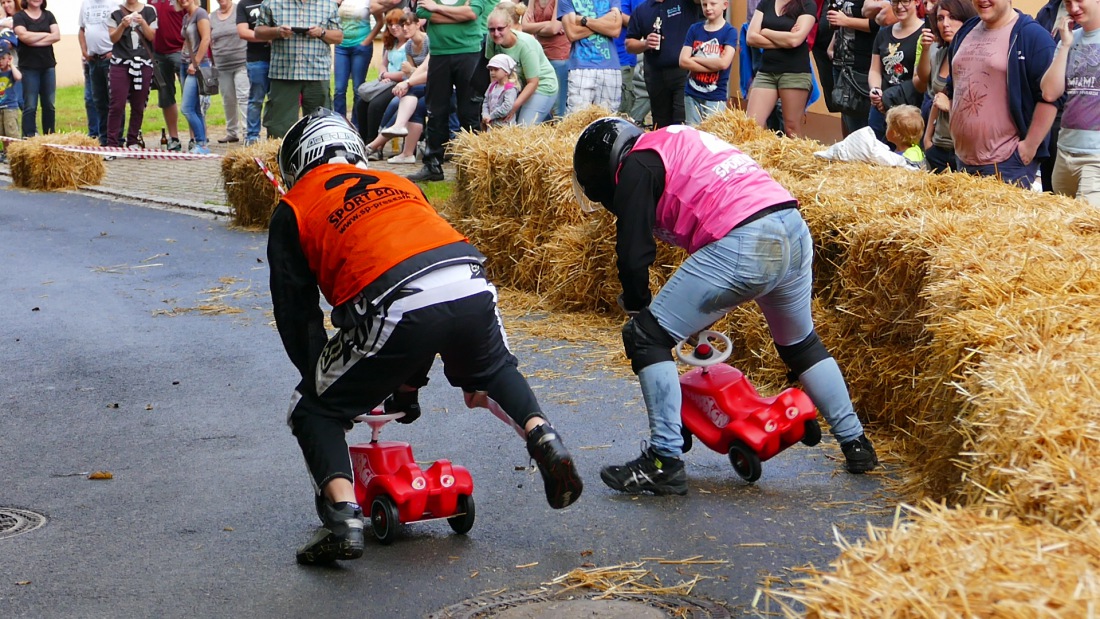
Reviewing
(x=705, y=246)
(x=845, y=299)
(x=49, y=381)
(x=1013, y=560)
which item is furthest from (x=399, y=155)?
(x=1013, y=560)

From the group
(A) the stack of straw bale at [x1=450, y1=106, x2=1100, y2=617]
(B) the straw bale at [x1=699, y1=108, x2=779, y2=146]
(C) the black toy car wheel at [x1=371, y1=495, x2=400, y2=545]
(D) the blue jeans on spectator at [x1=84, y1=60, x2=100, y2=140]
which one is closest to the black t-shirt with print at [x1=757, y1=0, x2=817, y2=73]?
(B) the straw bale at [x1=699, y1=108, x2=779, y2=146]

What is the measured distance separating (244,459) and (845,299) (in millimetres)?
3084

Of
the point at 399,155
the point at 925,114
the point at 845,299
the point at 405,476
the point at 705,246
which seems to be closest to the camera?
the point at 405,476

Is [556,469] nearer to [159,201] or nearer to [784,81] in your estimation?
[784,81]

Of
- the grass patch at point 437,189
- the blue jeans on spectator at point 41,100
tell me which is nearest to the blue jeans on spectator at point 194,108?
the blue jeans on spectator at point 41,100

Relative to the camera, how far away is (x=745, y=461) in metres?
5.54

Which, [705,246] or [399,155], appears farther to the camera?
[399,155]

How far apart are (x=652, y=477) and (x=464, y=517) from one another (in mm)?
863

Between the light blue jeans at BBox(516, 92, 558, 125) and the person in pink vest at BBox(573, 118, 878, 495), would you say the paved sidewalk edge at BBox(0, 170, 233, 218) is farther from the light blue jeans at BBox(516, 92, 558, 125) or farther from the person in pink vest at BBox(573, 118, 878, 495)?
the person in pink vest at BBox(573, 118, 878, 495)

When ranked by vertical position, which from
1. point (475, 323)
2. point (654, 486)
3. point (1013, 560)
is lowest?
point (654, 486)

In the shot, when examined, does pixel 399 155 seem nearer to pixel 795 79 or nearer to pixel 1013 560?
pixel 795 79

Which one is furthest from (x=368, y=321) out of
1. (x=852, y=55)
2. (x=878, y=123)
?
(x=852, y=55)

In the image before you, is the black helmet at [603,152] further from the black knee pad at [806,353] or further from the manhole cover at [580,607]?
the manhole cover at [580,607]

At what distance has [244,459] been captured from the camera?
600 centimetres
